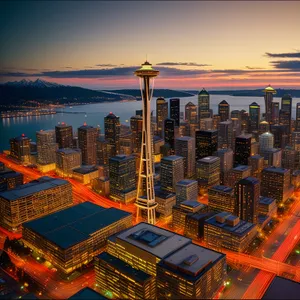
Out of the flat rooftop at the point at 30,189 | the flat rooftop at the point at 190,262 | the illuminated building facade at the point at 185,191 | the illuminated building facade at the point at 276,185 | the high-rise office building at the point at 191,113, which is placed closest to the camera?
the flat rooftop at the point at 190,262

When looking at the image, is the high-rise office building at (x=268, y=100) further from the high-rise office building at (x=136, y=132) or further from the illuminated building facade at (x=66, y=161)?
the illuminated building facade at (x=66, y=161)

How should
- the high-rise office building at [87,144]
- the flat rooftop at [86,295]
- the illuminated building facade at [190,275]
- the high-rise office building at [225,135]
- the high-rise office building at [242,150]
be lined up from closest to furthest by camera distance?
the flat rooftop at [86,295]
the illuminated building facade at [190,275]
the high-rise office building at [242,150]
the high-rise office building at [87,144]
the high-rise office building at [225,135]

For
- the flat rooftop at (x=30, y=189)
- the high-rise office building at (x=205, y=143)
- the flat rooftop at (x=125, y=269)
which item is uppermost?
the high-rise office building at (x=205, y=143)

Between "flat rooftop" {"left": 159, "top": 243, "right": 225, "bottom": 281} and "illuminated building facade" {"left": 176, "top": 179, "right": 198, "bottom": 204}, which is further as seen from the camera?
"illuminated building facade" {"left": 176, "top": 179, "right": 198, "bottom": 204}

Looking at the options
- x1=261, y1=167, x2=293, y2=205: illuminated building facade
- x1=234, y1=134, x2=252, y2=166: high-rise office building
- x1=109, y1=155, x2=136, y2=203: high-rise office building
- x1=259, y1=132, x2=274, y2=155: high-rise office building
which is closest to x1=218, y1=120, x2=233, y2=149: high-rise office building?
x1=259, y1=132, x2=274, y2=155: high-rise office building

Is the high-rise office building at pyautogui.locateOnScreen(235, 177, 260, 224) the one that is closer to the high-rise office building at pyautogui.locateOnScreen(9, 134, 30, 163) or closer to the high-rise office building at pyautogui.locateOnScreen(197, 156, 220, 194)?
the high-rise office building at pyautogui.locateOnScreen(197, 156, 220, 194)

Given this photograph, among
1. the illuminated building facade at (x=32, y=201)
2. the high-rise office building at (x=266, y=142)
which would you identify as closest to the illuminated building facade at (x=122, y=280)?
the illuminated building facade at (x=32, y=201)
